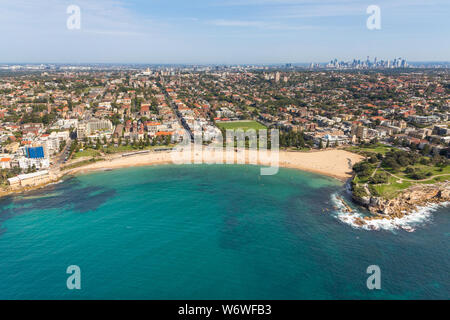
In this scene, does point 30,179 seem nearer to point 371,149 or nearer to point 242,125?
point 242,125

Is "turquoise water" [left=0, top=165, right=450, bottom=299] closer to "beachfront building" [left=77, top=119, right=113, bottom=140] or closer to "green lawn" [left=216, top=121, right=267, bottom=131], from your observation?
"beachfront building" [left=77, top=119, right=113, bottom=140]

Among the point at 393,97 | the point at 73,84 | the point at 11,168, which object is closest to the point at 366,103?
the point at 393,97

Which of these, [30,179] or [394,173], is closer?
[30,179]

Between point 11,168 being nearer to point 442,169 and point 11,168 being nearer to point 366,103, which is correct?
Answer: point 442,169

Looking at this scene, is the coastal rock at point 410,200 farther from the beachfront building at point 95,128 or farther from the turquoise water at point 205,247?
the beachfront building at point 95,128

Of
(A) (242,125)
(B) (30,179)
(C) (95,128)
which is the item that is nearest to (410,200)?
(A) (242,125)

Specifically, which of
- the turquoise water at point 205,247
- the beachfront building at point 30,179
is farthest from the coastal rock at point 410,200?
the beachfront building at point 30,179

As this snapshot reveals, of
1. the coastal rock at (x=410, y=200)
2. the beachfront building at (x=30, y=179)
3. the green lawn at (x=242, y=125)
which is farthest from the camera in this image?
the green lawn at (x=242, y=125)
